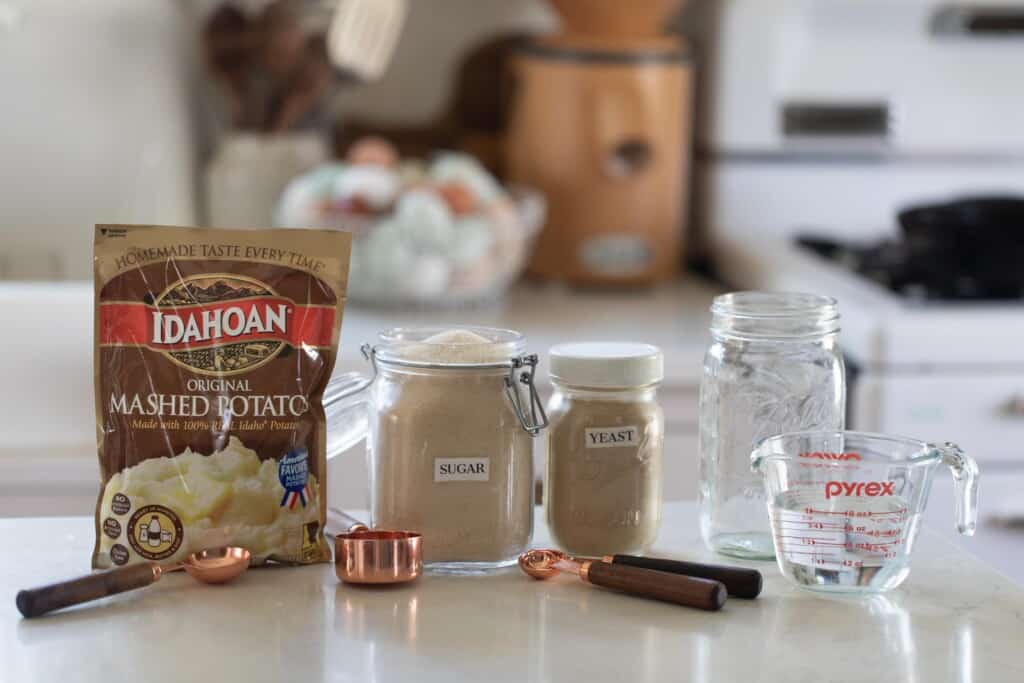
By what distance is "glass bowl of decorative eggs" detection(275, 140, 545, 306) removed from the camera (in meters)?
1.79

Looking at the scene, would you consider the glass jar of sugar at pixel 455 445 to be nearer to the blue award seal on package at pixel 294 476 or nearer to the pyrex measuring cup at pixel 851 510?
the blue award seal on package at pixel 294 476

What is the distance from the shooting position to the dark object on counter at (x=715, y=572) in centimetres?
81

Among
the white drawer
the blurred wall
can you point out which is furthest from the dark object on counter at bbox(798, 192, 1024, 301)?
the blurred wall

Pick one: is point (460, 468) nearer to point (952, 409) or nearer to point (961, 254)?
point (952, 409)

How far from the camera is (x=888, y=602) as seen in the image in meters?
0.82

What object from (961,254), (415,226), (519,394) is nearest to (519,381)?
(519,394)

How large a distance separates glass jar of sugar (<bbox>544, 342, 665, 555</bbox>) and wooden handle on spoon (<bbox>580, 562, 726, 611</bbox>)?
0.16 ft

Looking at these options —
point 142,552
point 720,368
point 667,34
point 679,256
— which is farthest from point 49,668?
point 667,34

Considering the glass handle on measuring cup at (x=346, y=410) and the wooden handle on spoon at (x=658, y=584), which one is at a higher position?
the glass handle on measuring cup at (x=346, y=410)

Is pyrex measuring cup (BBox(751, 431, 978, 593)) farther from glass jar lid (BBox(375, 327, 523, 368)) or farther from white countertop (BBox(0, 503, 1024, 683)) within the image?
glass jar lid (BBox(375, 327, 523, 368))

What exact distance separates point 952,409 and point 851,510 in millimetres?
967

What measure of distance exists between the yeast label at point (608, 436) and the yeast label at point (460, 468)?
69mm

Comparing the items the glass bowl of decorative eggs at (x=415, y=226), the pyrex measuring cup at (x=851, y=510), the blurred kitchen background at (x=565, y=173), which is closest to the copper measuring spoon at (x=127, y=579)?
the pyrex measuring cup at (x=851, y=510)

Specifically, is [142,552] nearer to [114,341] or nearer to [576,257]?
[114,341]
